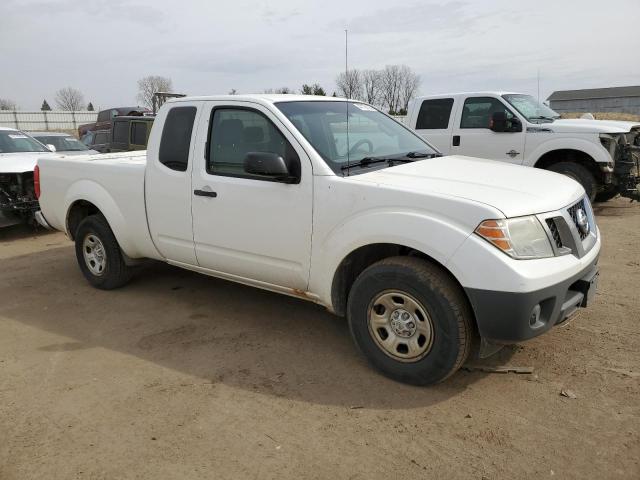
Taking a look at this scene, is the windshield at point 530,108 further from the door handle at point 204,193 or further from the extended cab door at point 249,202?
the door handle at point 204,193

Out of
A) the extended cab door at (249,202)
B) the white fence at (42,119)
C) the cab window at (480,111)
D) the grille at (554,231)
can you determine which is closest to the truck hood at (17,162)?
the extended cab door at (249,202)

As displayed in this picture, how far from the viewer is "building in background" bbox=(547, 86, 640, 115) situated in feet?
203

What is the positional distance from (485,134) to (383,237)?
6.40 m

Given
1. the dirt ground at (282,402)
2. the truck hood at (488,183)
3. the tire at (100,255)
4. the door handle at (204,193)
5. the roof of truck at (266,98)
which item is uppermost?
the roof of truck at (266,98)

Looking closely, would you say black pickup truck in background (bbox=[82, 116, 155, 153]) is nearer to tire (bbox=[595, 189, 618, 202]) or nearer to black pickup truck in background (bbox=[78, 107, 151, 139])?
black pickup truck in background (bbox=[78, 107, 151, 139])

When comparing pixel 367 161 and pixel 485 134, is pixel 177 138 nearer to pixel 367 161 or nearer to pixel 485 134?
pixel 367 161

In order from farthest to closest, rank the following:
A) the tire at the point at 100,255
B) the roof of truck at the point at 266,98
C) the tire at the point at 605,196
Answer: the tire at the point at 605,196
the tire at the point at 100,255
the roof of truck at the point at 266,98

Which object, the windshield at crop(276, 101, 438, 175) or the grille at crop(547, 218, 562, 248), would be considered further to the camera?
the windshield at crop(276, 101, 438, 175)

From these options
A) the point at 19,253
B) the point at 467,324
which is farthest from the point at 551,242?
the point at 19,253

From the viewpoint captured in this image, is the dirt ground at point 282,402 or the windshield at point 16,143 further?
the windshield at point 16,143

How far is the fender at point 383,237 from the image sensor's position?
3.08 metres

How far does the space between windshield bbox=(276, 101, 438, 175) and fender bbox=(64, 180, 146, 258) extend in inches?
82.0

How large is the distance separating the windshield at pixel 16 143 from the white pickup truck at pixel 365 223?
533 cm

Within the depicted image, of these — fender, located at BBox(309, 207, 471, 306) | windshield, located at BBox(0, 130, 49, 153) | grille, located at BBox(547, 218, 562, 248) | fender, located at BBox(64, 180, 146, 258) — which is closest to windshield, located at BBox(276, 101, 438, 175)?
fender, located at BBox(309, 207, 471, 306)
